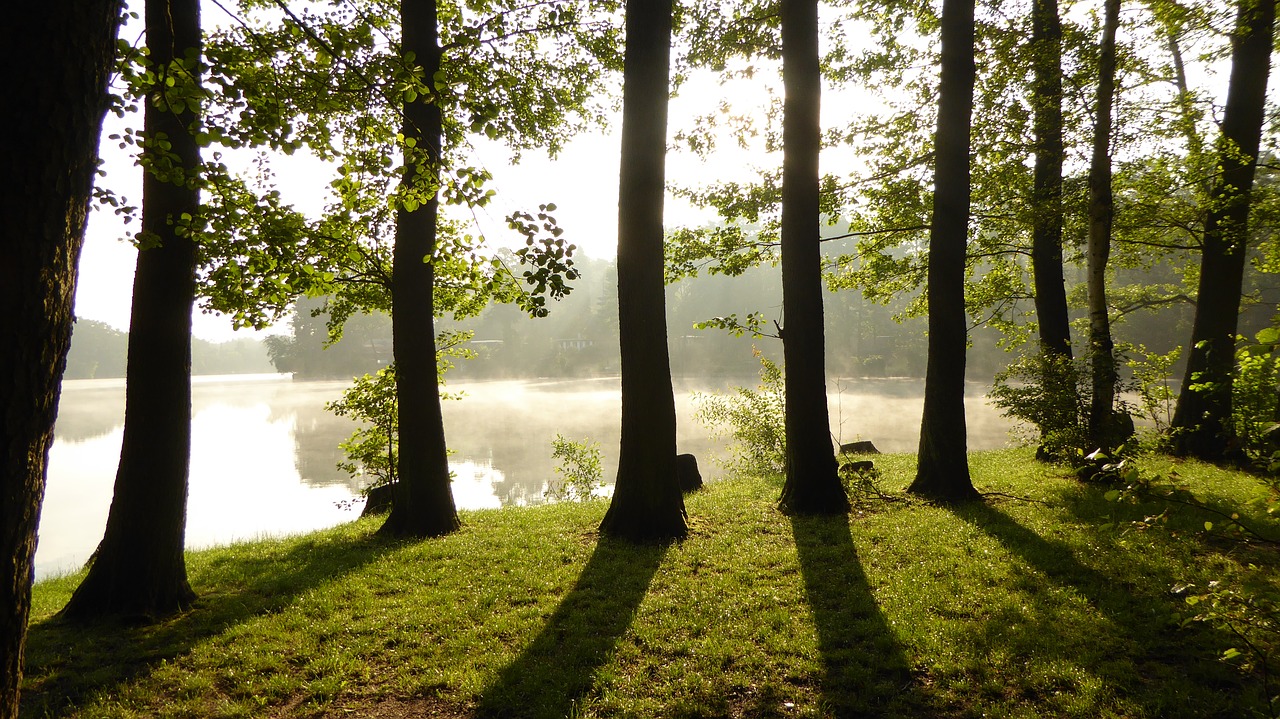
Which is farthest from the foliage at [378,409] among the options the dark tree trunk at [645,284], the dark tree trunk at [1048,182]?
the dark tree trunk at [1048,182]

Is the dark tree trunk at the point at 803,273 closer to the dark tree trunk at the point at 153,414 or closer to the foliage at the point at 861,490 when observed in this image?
the foliage at the point at 861,490

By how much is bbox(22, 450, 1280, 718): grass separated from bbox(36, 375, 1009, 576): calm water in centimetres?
508

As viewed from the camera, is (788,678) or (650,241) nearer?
(788,678)

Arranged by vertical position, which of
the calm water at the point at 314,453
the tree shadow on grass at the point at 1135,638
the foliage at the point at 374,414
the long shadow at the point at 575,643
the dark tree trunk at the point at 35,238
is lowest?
the calm water at the point at 314,453

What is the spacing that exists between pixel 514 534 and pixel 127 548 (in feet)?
14.2

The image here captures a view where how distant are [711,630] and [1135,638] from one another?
125 inches

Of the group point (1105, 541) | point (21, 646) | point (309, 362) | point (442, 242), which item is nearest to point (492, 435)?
point (442, 242)

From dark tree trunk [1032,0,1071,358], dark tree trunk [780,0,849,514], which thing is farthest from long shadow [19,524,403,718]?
dark tree trunk [1032,0,1071,358]

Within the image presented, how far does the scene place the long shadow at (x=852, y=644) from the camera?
13.0 ft

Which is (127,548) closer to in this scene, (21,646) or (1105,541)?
(21,646)

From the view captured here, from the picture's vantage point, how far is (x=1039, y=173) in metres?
11.9

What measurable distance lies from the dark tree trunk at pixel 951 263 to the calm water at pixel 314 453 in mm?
6265

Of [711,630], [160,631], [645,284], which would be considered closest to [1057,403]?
[645,284]

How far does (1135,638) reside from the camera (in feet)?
14.9
